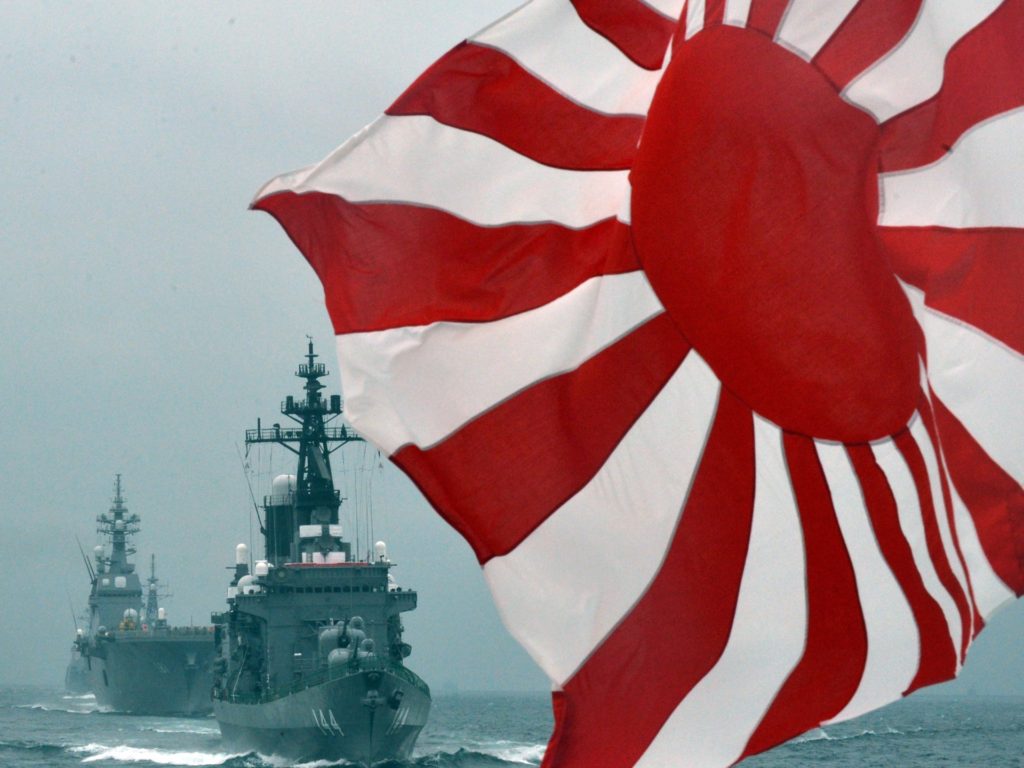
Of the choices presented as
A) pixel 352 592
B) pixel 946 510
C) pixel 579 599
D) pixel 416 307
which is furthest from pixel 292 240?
pixel 352 592

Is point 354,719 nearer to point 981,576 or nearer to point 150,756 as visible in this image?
point 150,756

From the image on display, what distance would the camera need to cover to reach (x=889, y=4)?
6523 millimetres

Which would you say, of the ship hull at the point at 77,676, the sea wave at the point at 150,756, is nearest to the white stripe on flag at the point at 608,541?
the sea wave at the point at 150,756

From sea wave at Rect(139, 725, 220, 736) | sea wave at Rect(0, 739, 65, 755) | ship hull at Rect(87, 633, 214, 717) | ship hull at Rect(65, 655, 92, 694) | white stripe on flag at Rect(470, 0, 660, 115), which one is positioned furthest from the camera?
ship hull at Rect(65, 655, 92, 694)

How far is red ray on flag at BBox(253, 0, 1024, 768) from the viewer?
246 inches

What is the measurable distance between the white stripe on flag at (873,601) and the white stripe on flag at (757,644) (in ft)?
0.68

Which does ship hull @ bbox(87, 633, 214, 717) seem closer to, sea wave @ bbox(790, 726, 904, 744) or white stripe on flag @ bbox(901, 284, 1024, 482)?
sea wave @ bbox(790, 726, 904, 744)

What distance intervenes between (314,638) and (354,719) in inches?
266

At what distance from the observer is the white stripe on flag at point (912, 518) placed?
20.7 ft

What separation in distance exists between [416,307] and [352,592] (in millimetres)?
45688

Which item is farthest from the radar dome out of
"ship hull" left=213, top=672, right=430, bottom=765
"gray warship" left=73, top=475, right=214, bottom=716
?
"gray warship" left=73, top=475, right=214, bottom=716

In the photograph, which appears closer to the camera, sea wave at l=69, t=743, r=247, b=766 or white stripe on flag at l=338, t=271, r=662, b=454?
white stripe on flag at l=338, t=271, r=662, b=454

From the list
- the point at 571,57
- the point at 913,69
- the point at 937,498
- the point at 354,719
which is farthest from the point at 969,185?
the point at 354,719

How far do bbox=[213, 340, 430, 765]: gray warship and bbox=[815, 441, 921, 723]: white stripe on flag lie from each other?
1567 inches
